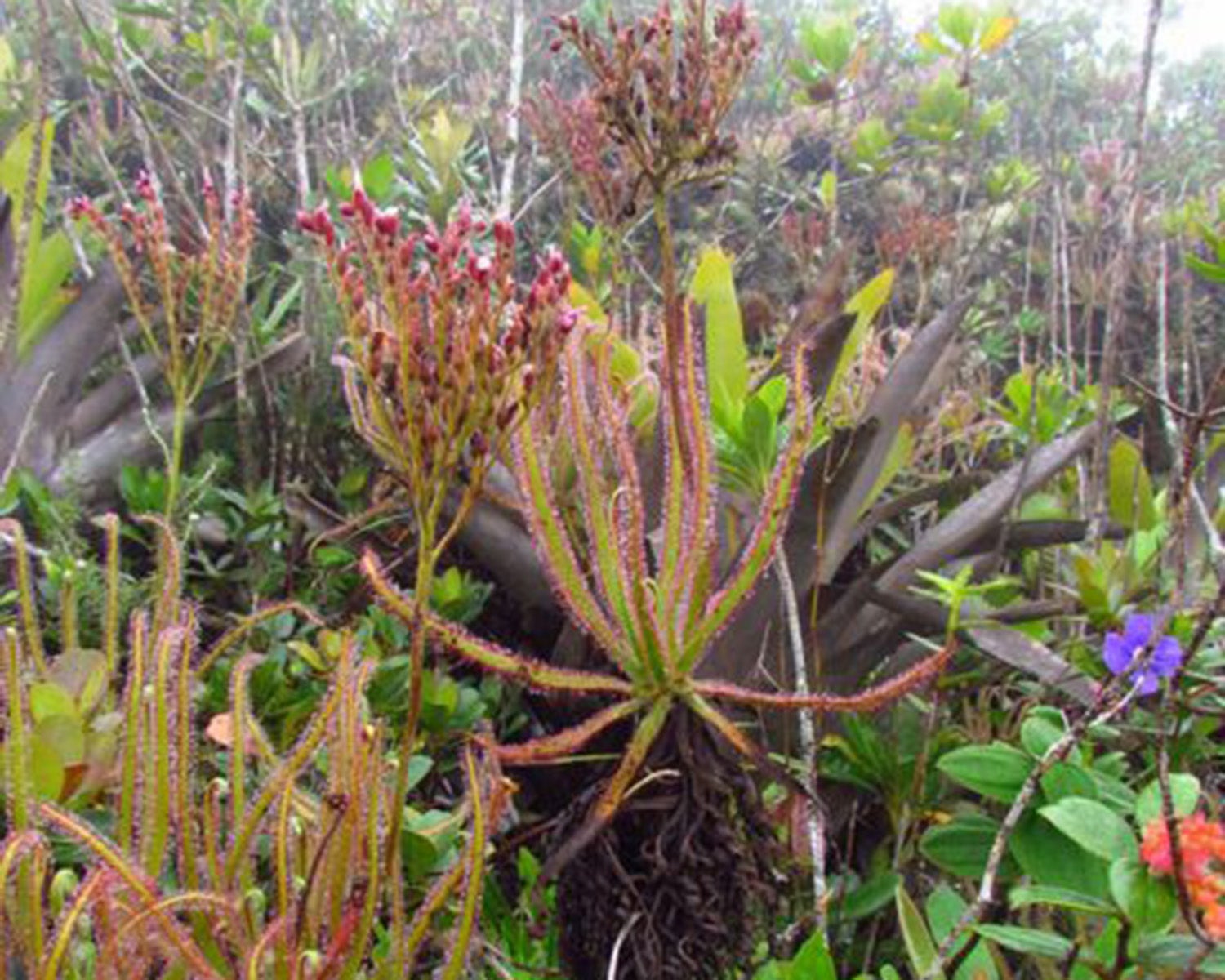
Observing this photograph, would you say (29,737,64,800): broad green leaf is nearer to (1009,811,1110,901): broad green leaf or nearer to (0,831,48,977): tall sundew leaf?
A: (0,831,48,977): tall sundew leaf

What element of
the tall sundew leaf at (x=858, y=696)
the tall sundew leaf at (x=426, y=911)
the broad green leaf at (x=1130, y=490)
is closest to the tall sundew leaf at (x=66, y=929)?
the tall sundew leaf at (x=426, y=911)

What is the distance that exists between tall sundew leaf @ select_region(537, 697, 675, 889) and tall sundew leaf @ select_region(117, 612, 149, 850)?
402 mm

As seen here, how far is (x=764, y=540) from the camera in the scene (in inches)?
48.1

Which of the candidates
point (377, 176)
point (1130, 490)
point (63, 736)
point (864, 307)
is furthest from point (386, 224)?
point (377, 176)

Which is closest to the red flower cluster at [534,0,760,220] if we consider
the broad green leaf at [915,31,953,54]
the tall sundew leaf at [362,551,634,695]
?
the tall sundew leaf at [362,551,634,695]

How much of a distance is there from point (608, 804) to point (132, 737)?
1.50ft

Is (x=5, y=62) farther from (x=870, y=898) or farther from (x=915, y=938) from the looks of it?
(x=915, y=938)

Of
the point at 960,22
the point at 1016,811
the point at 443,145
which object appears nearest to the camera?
the point at 1016,811

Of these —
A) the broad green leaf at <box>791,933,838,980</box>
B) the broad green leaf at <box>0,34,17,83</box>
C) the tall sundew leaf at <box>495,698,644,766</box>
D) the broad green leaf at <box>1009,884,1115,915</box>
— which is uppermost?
the broad green leaf at <box>0,34,17,83</box>

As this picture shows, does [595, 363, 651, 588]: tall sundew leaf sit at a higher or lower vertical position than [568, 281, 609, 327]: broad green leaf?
lower

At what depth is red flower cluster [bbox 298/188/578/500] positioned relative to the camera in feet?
2.93

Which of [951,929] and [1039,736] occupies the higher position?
[1039,736]

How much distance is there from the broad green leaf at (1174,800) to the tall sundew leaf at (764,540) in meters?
0.42

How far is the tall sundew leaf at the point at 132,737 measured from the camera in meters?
1.04
